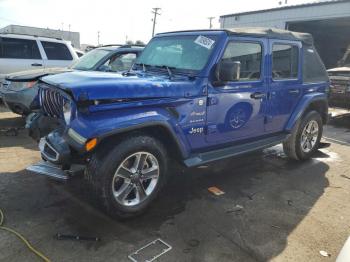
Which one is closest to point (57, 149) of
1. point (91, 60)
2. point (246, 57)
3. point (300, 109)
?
point (246, 57)

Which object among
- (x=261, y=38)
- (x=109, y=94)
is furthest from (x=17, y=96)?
(x=261, y=38)

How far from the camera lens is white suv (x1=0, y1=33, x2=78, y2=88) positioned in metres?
9.22

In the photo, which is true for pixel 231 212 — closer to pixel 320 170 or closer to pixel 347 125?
pixel 320 170

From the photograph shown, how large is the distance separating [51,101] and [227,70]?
205cm

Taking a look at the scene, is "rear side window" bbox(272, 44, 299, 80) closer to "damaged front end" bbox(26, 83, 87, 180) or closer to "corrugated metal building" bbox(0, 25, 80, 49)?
"damaged front end" bbox(26, 83, 87, 180)

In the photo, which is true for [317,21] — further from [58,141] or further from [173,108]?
[58,141]

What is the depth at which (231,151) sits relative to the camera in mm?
4547

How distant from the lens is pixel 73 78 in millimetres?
3635

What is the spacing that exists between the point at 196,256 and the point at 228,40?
257cm

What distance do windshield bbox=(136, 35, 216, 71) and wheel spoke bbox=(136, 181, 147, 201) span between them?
59.7 inches

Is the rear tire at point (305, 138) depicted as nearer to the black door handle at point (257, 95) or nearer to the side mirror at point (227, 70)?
the black door handle at point (257, 95)

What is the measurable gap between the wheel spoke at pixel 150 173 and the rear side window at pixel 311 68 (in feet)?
10.2

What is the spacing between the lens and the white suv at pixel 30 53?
30.2 ft

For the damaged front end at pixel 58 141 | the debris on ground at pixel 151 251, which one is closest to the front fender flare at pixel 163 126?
the damaged front end at pixel 58 141
